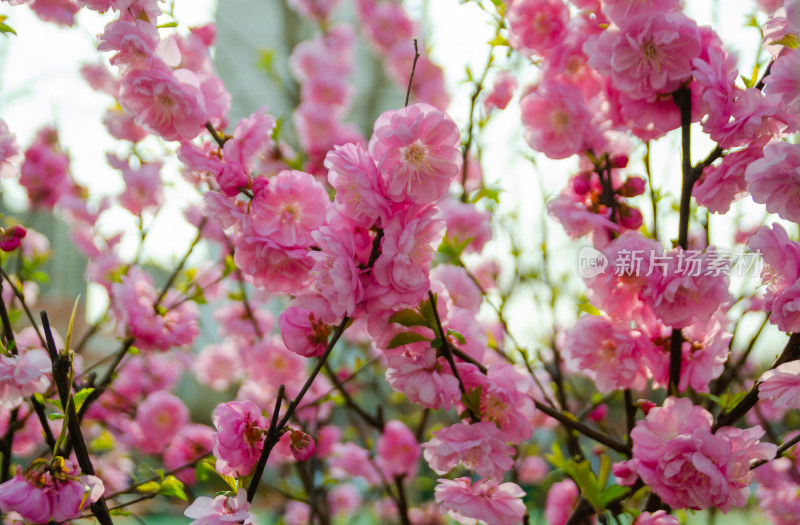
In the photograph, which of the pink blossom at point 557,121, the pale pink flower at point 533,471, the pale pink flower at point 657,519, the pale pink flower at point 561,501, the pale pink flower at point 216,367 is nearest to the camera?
the pale pink flower at point 657,519

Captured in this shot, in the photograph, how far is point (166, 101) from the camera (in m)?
0.87

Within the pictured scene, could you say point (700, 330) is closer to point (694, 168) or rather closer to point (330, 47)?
point (694, 168)

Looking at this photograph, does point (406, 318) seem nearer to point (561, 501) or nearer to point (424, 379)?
point (424, 379)

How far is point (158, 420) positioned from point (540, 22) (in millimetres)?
1669

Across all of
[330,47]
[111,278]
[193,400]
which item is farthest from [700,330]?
[193,400]

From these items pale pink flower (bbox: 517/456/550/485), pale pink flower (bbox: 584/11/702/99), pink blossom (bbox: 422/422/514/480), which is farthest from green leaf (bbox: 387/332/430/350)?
pale pink flower (bbox: 517/456/550/485)

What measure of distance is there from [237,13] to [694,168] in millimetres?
9334

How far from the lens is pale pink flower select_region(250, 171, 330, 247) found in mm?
802

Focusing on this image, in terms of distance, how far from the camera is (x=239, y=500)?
2.38 ft

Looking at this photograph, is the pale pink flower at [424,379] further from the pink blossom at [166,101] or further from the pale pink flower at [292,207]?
the pink blossom at [166,101]

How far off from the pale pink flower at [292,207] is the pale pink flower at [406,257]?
5.4 inches

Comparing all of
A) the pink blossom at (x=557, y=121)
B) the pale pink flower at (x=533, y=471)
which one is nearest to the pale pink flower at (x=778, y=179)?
the pink blossom at (x=557, y=121)

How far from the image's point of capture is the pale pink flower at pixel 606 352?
0.94m

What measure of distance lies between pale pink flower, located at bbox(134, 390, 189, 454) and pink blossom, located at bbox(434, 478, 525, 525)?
137cm
